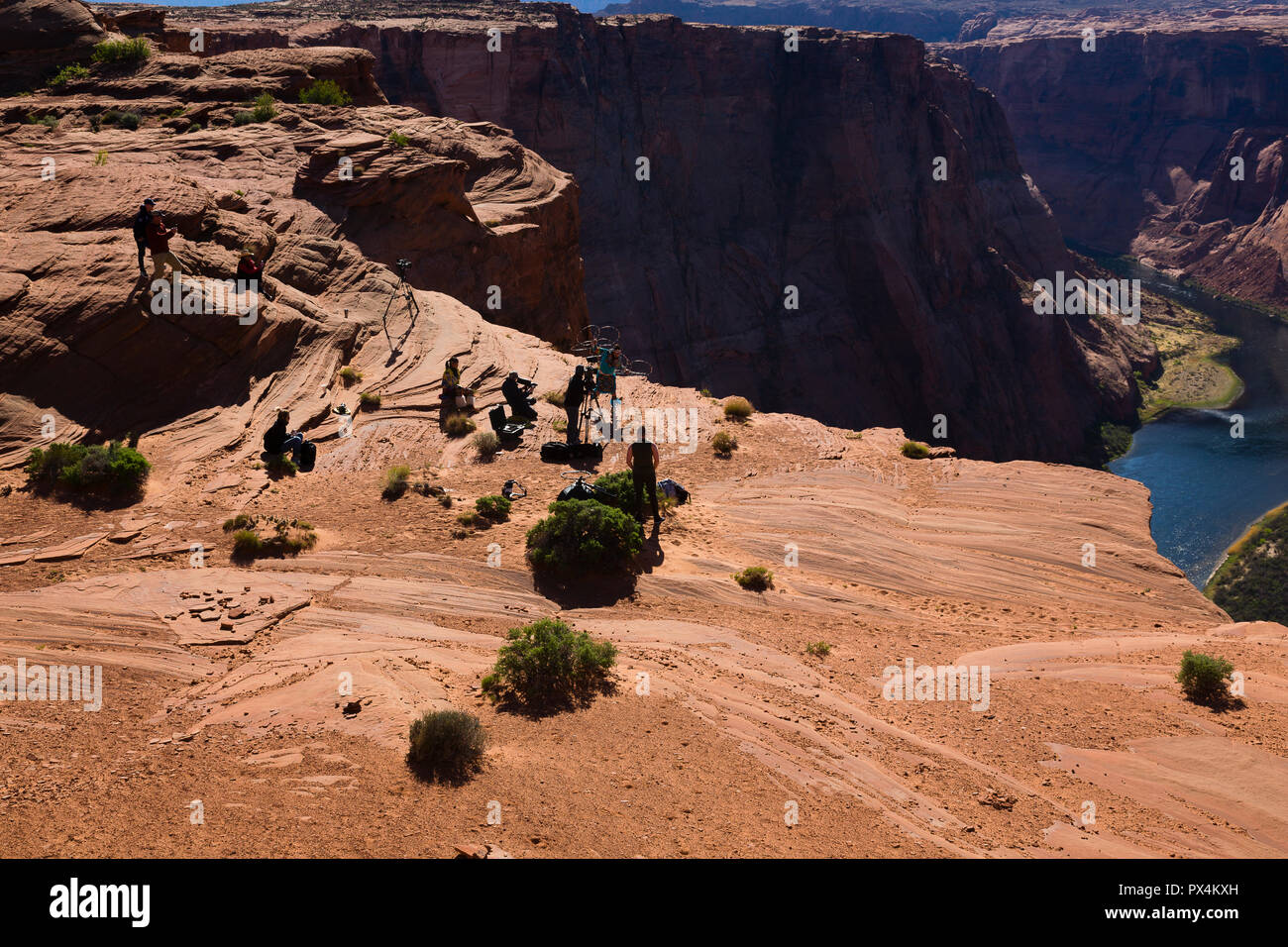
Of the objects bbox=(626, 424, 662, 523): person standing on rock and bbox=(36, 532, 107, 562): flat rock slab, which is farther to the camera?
bbox=(626, 424, 662, 523): person standing on rock

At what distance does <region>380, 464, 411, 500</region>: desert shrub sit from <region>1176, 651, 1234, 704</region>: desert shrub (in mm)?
13814

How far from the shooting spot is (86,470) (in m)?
15.7

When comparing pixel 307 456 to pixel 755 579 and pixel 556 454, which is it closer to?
pixel 556 454

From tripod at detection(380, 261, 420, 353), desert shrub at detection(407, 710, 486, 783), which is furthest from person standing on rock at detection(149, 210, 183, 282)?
desert shrub at detection(407, 710, 486, 783)

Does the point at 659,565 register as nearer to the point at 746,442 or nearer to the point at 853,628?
the point at 853,628

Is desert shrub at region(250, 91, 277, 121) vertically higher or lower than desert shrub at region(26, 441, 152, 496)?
higher

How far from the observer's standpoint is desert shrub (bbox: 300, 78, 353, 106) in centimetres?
3322

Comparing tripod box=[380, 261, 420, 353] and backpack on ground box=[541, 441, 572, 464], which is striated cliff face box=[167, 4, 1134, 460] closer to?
tripod box=[380, 261, 420, 353]

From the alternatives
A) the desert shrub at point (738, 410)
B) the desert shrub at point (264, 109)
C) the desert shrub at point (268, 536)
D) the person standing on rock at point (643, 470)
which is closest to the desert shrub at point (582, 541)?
the person standing on rock at point (643, 470)

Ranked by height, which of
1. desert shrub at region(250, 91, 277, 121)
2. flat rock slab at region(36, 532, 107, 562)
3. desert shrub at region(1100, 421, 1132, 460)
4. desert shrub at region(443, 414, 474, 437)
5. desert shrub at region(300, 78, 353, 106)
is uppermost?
desert shrub at region(300, 78, 353, 106)

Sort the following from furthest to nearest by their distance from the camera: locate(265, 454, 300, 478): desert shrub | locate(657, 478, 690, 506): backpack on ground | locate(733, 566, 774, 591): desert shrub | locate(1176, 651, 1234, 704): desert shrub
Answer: locate(657, 478, 690, 506): backpack on ground → locate(265, 454, 300, 478): desert shrub → locate(733, 566, 774, 591): desert shrub → locate(1176, 651, 1234, 704): desert shrub

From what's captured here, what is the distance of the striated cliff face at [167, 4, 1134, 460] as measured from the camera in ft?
230

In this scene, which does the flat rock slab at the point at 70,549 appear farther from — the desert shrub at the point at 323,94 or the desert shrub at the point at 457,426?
the desert shrub at the point at 323,94

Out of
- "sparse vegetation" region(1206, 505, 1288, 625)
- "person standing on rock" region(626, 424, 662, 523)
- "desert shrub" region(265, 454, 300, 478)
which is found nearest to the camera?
"person standing on rock" region(626, 424, 662, 523)
